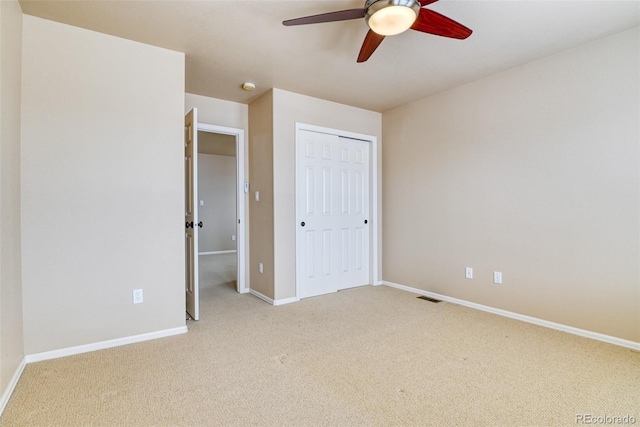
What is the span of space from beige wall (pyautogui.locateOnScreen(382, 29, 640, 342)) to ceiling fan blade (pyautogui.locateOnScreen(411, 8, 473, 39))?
1456mm

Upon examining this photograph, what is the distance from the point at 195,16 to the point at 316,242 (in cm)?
261

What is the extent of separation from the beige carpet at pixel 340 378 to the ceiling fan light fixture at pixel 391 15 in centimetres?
214

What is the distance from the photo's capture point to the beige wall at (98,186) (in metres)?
2.26

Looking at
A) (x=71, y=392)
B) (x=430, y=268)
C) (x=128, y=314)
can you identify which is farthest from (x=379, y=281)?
(x=71, y=392)

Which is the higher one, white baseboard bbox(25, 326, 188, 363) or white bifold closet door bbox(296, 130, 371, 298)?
white bifold closet door bbox(296, 130, 371, 298)

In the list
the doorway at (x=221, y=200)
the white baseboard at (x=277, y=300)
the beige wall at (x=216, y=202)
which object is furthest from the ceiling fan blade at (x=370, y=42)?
the beige wall at (x=216, y=202)

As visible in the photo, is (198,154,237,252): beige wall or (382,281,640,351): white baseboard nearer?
(382,281,640,351): white baseboard

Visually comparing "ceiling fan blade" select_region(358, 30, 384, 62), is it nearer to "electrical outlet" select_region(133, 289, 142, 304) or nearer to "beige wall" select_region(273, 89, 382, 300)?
"beige wall" select_region(273, 89, 382, 300)

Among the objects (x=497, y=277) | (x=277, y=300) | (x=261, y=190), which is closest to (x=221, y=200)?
(x=261, y=190)

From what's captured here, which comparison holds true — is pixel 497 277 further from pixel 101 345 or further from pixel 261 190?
pixel 101 345

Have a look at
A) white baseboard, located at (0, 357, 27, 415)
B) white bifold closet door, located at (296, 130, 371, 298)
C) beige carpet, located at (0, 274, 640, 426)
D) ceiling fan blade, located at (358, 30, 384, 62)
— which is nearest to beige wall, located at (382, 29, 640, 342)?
beige carpet, located at (0, 274, 640, 426)

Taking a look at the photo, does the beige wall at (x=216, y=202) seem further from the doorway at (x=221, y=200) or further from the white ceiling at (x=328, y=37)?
the white ceiling at (x=328, y=37)

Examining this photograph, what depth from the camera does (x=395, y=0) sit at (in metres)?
1.70

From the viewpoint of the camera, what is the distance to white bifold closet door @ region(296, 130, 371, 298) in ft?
12.7
